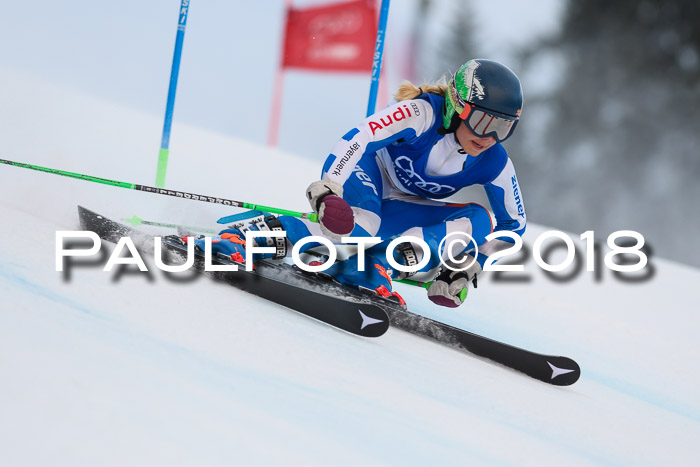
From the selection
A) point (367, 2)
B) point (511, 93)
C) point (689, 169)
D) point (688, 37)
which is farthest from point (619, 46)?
point (511, 93)

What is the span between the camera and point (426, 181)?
2939mm

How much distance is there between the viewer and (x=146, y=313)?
6.58ft

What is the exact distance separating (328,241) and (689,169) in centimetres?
1453

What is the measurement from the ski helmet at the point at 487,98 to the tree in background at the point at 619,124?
1359cm

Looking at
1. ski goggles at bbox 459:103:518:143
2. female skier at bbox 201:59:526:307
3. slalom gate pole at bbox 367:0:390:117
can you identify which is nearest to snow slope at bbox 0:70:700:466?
female skier at bbox 201:59:526:307

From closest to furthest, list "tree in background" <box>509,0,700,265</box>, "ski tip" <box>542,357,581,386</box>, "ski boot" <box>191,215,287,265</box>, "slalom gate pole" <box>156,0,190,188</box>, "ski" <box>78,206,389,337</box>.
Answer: "ski" <box>78,206,389,337</box> < "ski tip" <box>542,357,581,386</box> < "ski boot" <box>191,215,287,265</box> < "slalom gate pole" <box>156,0,190,188</box> < "tree in background" <box>509,0,700,265</box>

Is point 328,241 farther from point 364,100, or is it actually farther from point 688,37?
point 688,37

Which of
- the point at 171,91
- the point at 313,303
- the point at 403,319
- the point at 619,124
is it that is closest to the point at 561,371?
the point at 403,319

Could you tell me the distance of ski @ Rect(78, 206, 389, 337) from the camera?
7.82ft

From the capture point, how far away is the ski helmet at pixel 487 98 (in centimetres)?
254

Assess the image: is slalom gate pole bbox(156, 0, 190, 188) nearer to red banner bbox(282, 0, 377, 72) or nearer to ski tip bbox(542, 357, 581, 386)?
ski tip bbox(542, 357, 581, 386)

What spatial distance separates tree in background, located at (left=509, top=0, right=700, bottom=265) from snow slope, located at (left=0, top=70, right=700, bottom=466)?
12.4 meters

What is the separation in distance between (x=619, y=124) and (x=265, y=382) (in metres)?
15.8

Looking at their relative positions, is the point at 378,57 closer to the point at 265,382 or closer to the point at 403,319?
the point at 403,319
